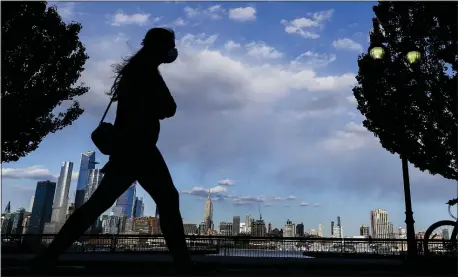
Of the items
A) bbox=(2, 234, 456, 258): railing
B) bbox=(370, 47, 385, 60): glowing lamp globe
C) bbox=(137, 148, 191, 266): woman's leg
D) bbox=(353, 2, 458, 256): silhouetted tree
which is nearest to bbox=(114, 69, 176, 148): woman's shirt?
bbox=(137, 148, 191, 266): woman's leg

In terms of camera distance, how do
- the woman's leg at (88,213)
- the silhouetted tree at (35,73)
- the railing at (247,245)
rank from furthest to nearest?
1. the railing at (247,245)
2. the silhouetted tree at (35,73)
3. the woman's leg at (88,213)

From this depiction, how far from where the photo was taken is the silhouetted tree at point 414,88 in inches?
413

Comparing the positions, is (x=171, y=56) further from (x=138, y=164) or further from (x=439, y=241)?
(x=439, y=241)

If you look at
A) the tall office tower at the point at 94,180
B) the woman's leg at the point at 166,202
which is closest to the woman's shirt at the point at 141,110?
the woman's leg at the point at 166,202

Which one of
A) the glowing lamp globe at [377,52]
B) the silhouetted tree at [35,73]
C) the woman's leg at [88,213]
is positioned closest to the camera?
the woman's leg at [88,213]

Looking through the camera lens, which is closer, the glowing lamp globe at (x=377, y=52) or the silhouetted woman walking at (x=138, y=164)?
the silhouetted woman walking at (x=138, y=164)

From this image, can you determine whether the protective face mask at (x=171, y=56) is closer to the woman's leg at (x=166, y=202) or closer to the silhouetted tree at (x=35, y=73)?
the woman's leg at (x=166, y=202)

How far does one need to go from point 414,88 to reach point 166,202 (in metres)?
9.76

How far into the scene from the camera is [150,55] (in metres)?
4.84

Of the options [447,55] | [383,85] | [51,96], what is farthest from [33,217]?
[447,55]

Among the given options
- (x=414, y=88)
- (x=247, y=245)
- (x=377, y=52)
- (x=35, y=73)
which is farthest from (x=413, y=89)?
(x=35, y=73)

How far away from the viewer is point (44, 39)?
473 inches

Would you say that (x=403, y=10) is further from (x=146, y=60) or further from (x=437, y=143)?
(x=146, y=60)

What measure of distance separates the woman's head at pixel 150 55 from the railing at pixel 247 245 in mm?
8200
